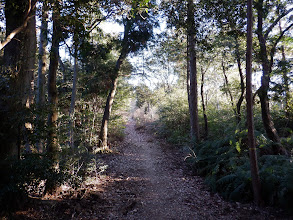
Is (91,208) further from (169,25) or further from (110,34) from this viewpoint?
(110,34)

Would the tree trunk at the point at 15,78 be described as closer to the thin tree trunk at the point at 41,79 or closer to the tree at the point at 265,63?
the thin tree trunk at the point at 41,79

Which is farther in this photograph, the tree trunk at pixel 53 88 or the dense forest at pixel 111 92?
the tree trunk at pixel 53 88

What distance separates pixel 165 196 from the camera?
5.98 meters

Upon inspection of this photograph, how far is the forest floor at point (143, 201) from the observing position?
4.58 meters

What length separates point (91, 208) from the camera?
504 centimetres

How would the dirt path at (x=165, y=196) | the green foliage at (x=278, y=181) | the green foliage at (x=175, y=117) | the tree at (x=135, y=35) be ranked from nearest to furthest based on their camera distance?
the green foliage at (x=278, y=181)
the dirt path at (x=165, y=196)
the tree at (x=135, y=35)
the green foliage at (x=175, y=117)

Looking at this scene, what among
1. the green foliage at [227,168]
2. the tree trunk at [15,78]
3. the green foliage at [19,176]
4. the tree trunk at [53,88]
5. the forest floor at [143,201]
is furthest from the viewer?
the green foliage at [227,168]

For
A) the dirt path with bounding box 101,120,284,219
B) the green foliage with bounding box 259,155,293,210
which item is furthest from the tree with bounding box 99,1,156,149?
the green foliage with bounding box 259,155,293,210

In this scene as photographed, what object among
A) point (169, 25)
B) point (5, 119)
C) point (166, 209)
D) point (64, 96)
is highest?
point (169, 25)

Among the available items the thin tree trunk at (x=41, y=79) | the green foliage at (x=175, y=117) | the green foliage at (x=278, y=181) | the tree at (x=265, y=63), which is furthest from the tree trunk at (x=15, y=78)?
the green foliage at (x=175, y=117)

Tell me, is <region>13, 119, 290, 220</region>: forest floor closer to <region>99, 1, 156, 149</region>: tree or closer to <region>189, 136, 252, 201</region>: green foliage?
<region>189, 136, 252, 201</region>: green foliage

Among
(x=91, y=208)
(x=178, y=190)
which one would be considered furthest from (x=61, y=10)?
(x=178, y=190)

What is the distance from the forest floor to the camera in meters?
4.58

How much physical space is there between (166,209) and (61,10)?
5785 millimetres
